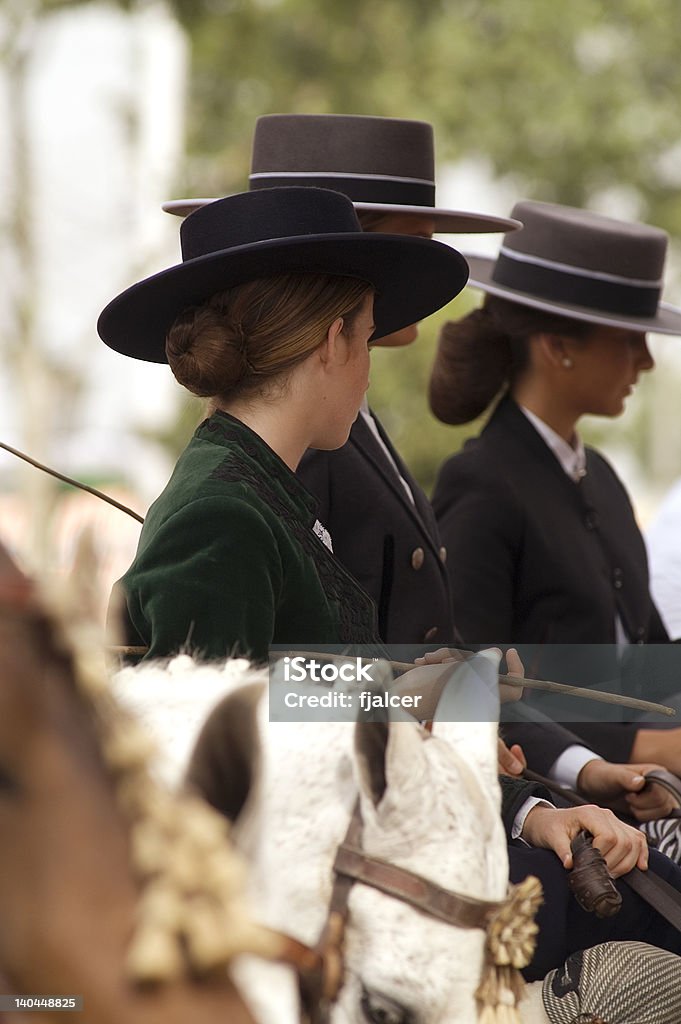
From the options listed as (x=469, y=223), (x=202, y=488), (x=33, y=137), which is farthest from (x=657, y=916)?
(x=33, y=137)

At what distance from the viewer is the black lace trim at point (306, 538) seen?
1.59 meters

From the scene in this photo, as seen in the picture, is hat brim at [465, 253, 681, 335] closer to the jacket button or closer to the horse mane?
the jacket button

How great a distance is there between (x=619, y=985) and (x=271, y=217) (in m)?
1.06

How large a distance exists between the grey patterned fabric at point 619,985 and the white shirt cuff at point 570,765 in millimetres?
443

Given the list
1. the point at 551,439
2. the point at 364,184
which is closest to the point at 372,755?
the point at 364,184

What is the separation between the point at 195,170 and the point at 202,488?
1092 cm

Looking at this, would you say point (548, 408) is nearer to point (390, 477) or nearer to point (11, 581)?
point (390, 477)

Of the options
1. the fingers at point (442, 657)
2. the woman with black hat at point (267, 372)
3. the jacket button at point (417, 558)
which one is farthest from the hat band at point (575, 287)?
the fingers at point (442, 657)

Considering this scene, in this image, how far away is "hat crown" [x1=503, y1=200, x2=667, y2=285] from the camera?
300cm

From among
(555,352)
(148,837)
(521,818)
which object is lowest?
(521,818)

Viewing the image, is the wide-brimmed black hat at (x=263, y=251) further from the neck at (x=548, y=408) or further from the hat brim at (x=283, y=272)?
the neck at (x=548, y=408)

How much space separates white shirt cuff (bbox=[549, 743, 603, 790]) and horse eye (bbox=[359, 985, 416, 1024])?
103 centimetres

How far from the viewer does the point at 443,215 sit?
2545 mm

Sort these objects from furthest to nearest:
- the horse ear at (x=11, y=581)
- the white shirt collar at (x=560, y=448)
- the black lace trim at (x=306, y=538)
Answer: the white shirt collar at (x=560, y=448) → the black lace trim at (x=306, y=538) → the horse ear at (x=11, y=581)
